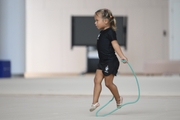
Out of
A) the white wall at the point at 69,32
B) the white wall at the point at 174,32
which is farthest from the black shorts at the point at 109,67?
the white wall at the point at 174,32

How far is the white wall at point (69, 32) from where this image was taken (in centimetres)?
1257

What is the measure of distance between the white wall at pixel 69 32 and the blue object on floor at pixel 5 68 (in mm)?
2552

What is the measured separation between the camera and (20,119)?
2.80 m

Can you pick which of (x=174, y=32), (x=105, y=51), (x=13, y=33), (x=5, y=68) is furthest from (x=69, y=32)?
(x=105, y=51)

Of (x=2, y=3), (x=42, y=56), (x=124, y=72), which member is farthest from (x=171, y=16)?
(x=2, y=3)

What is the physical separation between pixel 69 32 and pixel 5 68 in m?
2.94

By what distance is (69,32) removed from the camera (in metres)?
12.7

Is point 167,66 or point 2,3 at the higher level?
point 2,3

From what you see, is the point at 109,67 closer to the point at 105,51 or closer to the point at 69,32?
the point at 105,51

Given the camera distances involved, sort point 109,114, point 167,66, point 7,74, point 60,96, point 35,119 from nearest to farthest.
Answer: point 35,119, point 109,114, point 60,96, point 7,74, point 167,66

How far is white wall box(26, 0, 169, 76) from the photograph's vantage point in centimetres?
1257

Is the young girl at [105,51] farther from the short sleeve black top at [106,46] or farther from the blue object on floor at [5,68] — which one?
the blue object on floor at [5,68]

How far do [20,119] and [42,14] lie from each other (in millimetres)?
10275

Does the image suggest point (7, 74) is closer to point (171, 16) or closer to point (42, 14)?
point (42, 14)
